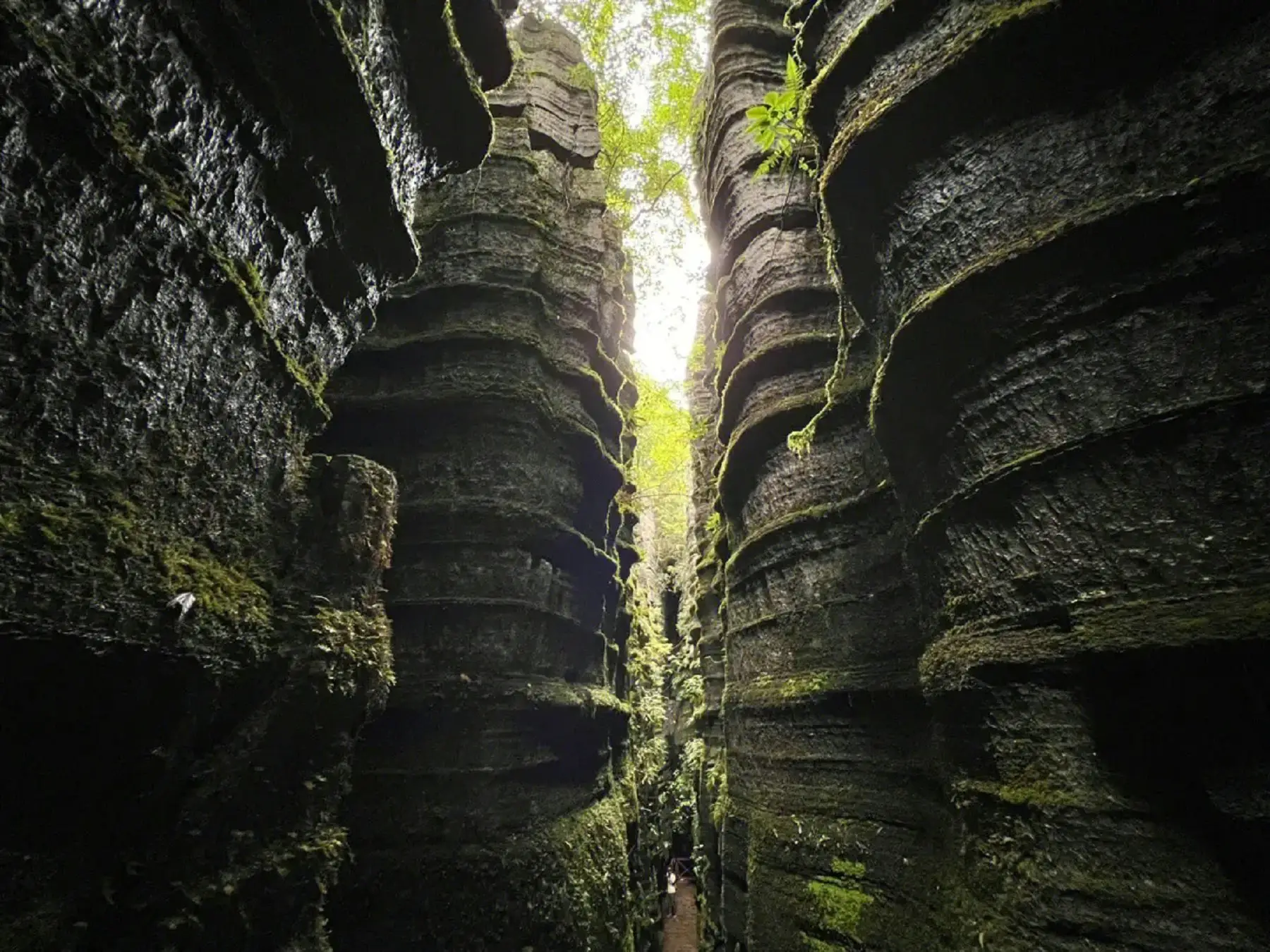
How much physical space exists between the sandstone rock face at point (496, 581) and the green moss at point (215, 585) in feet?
6.54

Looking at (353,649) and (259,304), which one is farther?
(353,649)

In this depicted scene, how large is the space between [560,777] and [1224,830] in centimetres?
359

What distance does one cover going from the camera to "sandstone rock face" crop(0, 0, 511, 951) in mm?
1545

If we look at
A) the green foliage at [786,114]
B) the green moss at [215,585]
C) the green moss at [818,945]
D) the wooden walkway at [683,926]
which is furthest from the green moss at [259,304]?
the wooden walkway at [683,926]

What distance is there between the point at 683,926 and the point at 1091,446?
11445mm

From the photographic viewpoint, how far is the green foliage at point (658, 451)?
345 inches

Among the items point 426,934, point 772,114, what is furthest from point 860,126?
point 426,934

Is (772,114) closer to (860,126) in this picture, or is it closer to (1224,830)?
(860,126)

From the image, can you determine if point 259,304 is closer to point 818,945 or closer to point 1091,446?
point 1091,446

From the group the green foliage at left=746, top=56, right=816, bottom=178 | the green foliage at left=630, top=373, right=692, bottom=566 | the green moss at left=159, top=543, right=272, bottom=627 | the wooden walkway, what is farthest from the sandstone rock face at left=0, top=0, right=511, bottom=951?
the wooden walkway

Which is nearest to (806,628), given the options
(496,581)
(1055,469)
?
(496,581)

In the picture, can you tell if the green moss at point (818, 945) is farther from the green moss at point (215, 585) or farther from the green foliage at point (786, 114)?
the green foliage at point (786, 114)

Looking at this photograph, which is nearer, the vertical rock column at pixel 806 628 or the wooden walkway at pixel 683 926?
the vertical rock column at pixel 806 628

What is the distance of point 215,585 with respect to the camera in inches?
79.8
